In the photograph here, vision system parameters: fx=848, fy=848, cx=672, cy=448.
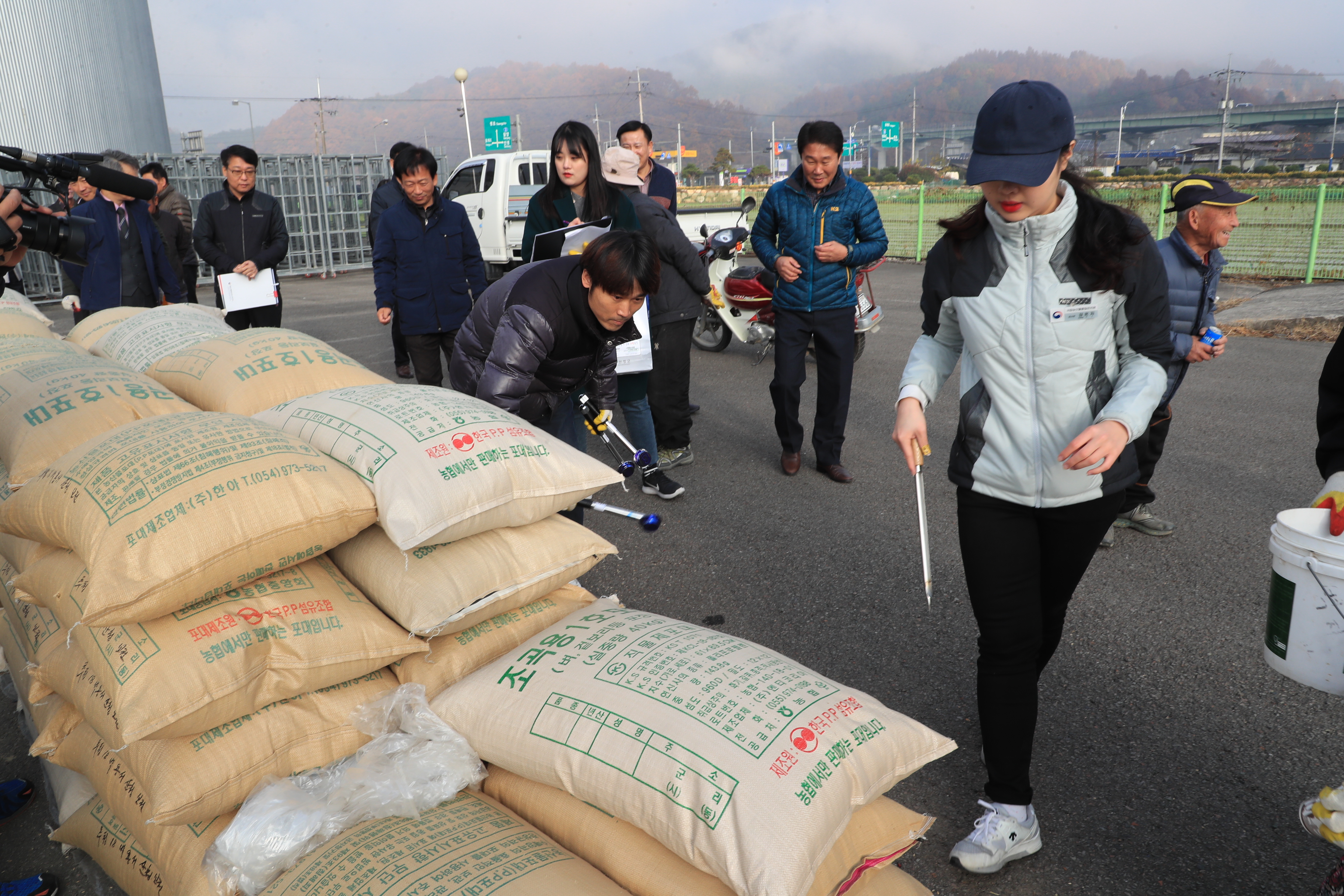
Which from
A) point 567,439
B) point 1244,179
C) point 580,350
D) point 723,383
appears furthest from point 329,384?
point 1244,179

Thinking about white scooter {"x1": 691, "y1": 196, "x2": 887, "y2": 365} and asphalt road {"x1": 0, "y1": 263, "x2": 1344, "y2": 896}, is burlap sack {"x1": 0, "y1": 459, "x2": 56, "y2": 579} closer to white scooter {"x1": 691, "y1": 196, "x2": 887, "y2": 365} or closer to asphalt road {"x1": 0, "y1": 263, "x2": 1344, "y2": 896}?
asphalt road {"x1": 0, "y1": 263, "x2": 1344, "y2": 896}

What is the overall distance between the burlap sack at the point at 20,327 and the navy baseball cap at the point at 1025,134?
351 cm

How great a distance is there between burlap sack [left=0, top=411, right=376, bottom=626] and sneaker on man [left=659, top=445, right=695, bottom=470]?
3276 millimetres

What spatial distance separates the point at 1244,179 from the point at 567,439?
19.5m

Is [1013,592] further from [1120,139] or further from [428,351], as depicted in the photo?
[1120,139]

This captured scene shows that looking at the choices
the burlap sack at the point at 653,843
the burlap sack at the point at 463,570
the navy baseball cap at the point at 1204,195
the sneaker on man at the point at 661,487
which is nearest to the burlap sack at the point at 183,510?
the burlap sack at the point at 463,570

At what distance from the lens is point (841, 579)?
3.73 meters

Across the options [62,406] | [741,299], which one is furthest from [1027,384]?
[741,299]

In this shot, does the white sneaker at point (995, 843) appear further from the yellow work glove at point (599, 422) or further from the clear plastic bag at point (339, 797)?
the yellow work glove at point (599, 422)

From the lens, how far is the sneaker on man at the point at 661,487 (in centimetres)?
478

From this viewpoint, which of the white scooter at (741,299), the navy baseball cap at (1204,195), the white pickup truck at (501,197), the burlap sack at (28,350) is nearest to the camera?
the burlap sack at (28,350)

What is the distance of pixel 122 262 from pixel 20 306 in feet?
4.98

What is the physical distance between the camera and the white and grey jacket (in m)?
1.86

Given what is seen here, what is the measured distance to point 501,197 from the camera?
13.4 m
